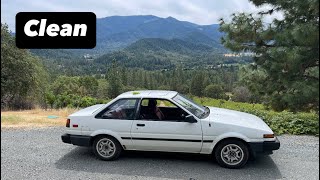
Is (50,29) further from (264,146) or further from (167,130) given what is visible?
(264,146)

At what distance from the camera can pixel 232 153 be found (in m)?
5.90

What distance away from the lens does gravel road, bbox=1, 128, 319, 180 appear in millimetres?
Answer: 5535

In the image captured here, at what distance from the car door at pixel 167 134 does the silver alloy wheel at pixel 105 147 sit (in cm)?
45

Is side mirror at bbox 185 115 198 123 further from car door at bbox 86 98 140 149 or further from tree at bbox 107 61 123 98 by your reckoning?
tree at bbox 107 61 123 98

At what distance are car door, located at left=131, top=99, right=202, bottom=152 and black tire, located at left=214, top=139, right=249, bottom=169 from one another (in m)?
0.39

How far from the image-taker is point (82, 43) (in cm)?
188

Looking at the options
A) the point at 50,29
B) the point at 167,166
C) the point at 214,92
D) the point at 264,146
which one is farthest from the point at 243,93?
the point at 214,92

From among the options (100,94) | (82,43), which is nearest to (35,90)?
(82,43)

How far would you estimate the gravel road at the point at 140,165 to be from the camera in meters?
5.54

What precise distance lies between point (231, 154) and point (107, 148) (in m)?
2.31

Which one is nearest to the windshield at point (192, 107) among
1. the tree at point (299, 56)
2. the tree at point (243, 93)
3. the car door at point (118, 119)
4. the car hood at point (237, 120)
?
the car hood at point (237, 120)

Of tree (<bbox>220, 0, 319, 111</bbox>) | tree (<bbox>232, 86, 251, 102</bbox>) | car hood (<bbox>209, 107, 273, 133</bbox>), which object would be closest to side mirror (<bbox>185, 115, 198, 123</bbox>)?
car hood (<bbox>209, 107, 273, 133</bbox>)

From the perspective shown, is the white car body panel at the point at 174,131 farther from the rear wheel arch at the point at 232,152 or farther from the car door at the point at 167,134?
the rear wheel arch at the point at 232,152

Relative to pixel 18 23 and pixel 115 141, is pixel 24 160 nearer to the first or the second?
pixel 115 141
